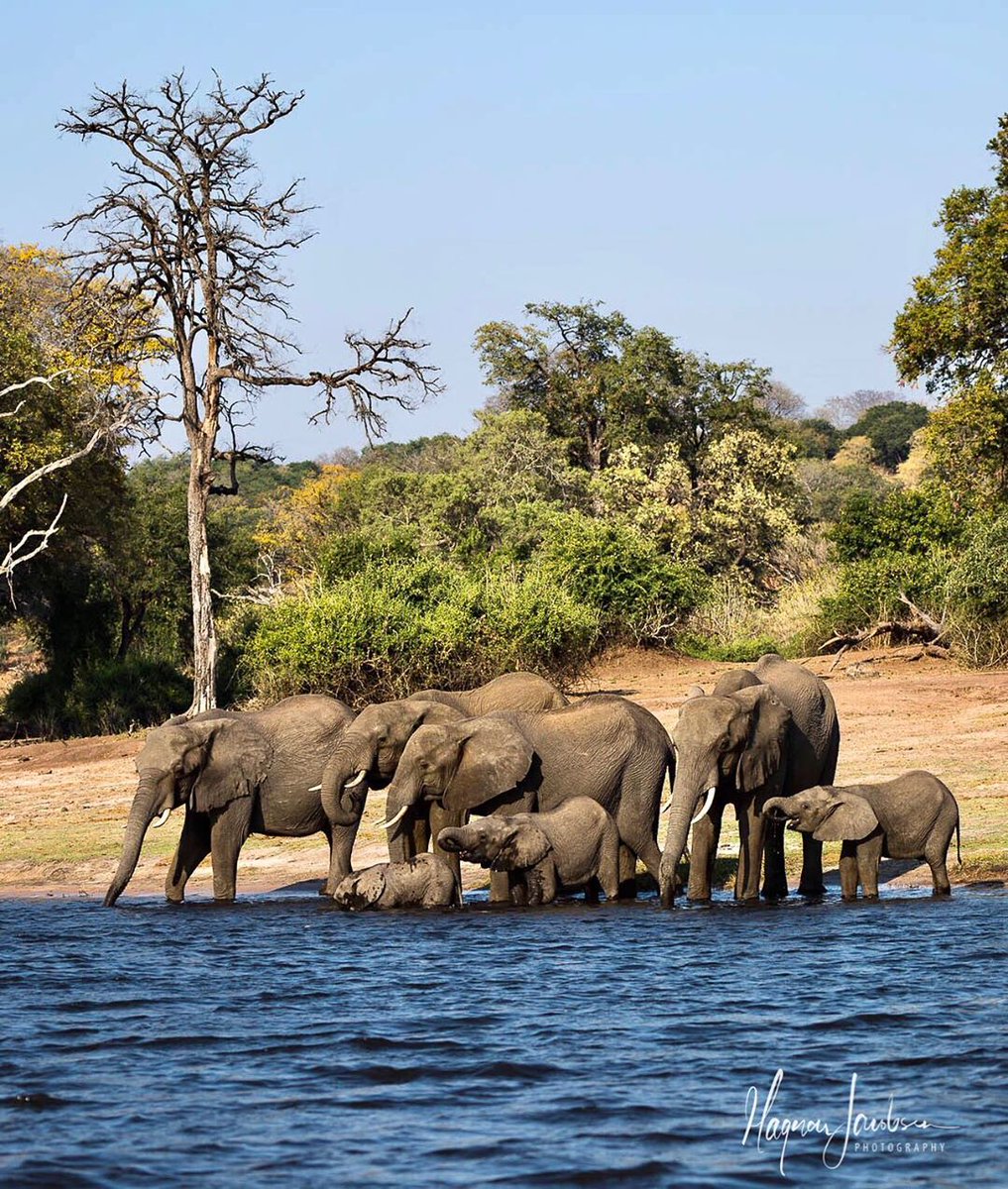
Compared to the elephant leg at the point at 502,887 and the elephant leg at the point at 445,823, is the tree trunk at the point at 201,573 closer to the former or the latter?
the elephant leg at the point at 445,823

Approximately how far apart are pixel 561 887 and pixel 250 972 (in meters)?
3.26

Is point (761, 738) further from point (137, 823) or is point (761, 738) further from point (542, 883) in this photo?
point (137, 823)

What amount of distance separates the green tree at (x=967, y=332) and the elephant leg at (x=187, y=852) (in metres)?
16.0

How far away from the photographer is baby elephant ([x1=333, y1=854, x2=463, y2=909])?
1490cm

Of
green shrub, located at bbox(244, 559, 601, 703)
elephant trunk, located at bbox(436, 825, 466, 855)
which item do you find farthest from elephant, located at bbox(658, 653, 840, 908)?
green shrub, located at bbox(244, 559, 601, 703)

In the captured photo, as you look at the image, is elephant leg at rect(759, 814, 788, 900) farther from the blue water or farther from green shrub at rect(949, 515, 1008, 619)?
green shrub at rect(949, 515, 1008, 619)

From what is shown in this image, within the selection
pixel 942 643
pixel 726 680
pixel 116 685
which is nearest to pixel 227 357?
pixel 116 685

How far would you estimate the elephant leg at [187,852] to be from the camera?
630 inches

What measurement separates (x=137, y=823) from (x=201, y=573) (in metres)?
15.4

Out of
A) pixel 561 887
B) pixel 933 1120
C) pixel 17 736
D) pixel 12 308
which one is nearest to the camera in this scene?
pixel 933 1120

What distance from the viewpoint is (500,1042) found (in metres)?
10.3

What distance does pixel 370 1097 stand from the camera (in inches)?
360

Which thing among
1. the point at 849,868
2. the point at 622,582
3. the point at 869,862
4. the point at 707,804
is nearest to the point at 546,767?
the point at 707,804

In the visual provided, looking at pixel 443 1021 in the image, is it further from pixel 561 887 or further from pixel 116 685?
pixel 116 685
